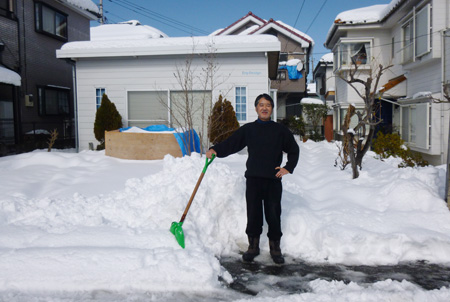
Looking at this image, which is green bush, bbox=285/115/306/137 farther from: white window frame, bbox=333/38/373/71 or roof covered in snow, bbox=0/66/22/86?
roof covered in snow, bbox=0/66/22/86

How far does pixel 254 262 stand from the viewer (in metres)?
4.05

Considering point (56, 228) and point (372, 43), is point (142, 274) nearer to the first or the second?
point (56, 228)

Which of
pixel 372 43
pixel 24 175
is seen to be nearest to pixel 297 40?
pixel 372 43

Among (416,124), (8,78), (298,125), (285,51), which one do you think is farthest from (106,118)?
(285,51)

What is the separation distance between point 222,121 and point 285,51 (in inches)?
736

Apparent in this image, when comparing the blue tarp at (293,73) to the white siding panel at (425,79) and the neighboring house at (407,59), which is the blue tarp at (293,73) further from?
the white siding panel at (425,79)

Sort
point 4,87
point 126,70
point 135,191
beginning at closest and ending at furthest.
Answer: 1. point 135,191
2. point 126,70
3. point 4,87

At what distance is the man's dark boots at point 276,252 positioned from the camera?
4.00 meters

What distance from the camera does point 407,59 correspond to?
14.5 m

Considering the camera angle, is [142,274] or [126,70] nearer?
[142,274]

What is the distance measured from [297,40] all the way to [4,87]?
19321 mm

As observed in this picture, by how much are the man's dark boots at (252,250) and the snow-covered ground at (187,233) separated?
217 mm

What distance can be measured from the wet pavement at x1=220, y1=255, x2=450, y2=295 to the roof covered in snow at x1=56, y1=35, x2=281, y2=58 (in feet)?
26.5

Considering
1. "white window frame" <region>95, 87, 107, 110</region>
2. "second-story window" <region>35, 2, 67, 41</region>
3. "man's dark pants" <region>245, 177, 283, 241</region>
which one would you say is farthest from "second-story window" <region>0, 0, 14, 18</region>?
"man's dark pants" <region>245, 177, 283, 241</region>
